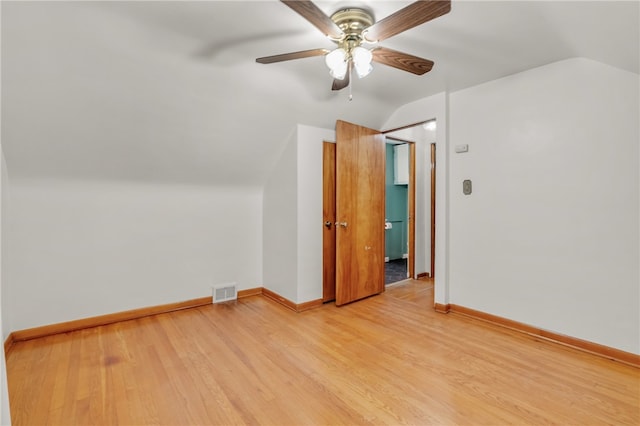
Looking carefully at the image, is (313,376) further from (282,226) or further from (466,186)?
(466,186)

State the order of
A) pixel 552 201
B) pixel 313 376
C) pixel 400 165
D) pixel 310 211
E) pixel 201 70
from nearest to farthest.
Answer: pixel 313 376 → pixel 201 70 → pixel 552 201 → pixel 310 211 → pixel 400 165

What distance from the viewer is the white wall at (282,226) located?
334 centimetres

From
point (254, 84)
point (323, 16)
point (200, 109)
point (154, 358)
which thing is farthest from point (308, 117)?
point (154, 358)

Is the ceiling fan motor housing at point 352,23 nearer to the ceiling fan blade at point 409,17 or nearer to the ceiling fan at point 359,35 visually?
the ceiling fan at point 359,35

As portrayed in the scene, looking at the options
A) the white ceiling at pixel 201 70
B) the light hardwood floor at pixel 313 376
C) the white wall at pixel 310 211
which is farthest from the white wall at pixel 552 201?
the white wall at pixel 310 211

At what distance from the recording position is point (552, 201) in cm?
252

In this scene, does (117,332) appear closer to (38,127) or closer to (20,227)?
(20,227)

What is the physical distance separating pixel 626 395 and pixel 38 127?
14.2ft

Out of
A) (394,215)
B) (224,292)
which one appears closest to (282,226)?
(224,292)

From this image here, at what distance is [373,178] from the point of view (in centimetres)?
374

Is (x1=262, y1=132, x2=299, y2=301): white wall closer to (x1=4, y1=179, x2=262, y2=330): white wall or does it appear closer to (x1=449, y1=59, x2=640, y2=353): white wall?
(x1=4, y1=179, x2=262, y2=330): white wall

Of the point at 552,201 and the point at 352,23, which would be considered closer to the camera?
the point at 352,23

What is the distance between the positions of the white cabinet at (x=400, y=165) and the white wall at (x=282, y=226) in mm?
2913

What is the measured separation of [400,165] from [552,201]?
3451 millimetres
